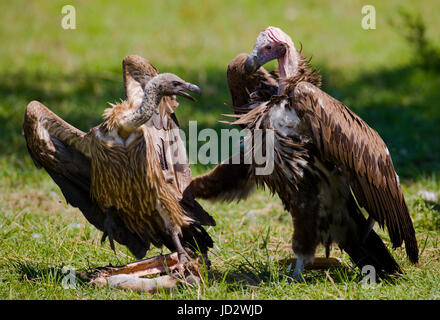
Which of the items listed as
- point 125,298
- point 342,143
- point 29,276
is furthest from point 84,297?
point 342,143

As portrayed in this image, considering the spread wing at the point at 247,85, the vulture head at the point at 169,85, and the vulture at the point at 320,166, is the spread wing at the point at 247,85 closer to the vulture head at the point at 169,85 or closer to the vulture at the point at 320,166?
the vulture at the point at 320,166

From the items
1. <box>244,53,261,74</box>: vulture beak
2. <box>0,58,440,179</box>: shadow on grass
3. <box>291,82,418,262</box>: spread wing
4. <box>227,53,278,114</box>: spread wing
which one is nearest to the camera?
<box>291,82,418,262</box>: spread wing

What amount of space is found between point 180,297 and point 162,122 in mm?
1185

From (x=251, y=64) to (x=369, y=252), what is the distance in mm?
1413

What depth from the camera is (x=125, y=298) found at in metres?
3.70

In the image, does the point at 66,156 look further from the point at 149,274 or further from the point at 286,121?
the point at 286,121

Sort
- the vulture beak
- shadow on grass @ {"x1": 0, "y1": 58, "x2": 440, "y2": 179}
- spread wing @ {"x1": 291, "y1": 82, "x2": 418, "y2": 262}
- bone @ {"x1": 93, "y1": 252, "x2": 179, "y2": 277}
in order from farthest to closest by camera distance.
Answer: shadow on grass @ {"x1": 0, "y1": 58, "x2": 440, "y2": 179} → the vulture beak → bone @ {"x1": 93, "y1": 252, "x2": 179, "y2": 277} → spread wing @ {"x1": 291, "y1": 82, "x2": 418, "y2": 262}

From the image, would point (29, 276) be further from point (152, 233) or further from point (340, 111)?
point (340, 111)

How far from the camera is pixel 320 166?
4.02m

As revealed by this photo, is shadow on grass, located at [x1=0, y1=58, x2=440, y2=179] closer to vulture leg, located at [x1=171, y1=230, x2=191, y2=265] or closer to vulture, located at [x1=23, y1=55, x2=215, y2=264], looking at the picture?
vulture, located at [x1=23, y1=55, x2=215, y2=264]

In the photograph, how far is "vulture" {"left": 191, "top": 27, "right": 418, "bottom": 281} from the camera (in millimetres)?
3842

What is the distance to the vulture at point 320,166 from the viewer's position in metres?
3.84

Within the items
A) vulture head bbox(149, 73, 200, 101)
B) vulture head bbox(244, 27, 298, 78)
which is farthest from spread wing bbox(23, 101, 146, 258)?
vulture head bbox(244, 27, 298, 78)
